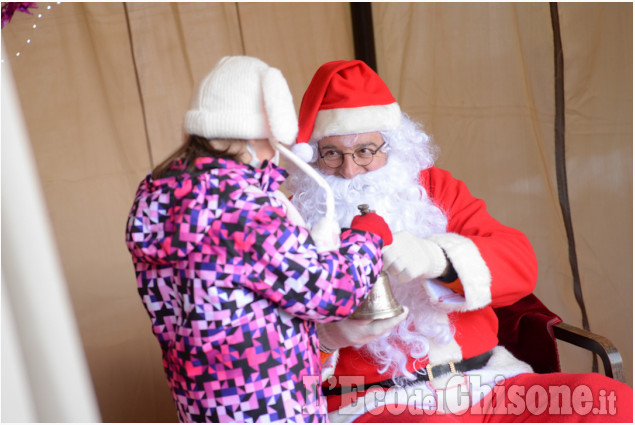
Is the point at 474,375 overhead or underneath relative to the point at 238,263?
underneath

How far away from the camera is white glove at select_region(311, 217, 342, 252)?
1446 mm

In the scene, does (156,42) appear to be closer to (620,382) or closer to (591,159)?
(591,159)

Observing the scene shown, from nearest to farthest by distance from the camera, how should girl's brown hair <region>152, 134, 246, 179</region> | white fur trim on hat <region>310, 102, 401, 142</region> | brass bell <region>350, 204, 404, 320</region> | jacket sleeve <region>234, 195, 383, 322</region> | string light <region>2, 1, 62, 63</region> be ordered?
1. jacket sleeve <region>234, 195, 383, 322</region>
2. girl's brown hair <region>152, 134, 246, 179</region>
3. brass bell <region>350, 204, 404, 320</region>
4. white fur trim on hat <region>310, 102, 401, 142</region>
5. string light <region>2, 1, 62, 63</region>

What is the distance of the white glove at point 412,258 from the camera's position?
1.70m

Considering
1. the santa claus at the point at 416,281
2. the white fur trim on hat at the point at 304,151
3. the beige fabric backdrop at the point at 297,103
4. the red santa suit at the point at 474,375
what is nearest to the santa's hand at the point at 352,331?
the santa claus at the point at 416,281

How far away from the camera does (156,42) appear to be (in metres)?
Answer: 3.28

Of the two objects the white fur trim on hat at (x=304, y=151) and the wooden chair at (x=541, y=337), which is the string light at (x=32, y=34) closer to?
the white fur trim on hat at (x=304, y=151)

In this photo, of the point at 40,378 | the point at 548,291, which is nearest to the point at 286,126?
the point at 40,378

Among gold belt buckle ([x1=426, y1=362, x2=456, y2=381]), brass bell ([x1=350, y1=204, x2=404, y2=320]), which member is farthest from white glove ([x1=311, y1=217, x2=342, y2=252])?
gold belt buckle ([x1=426, y1=362, x2=456, y2=381])

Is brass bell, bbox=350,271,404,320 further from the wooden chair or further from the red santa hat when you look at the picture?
the wooden chair

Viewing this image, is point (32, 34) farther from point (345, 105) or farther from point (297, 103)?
point (345, 105)

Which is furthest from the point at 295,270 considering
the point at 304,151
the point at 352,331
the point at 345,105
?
the point at 345,105

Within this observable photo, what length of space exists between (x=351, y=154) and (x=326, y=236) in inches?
26.2

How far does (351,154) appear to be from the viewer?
6.81ft
